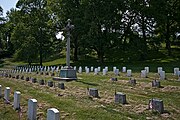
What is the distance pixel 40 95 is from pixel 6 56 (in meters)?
62.0

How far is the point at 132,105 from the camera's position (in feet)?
34.6

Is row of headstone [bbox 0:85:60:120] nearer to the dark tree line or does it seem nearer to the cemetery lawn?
the cemetery lawn

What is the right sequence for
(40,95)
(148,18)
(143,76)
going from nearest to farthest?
(40,95), (143,76), (148,18)

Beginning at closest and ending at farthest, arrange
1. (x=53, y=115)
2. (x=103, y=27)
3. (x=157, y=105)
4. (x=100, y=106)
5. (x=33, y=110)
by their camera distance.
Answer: (x=53, y=115) < (x=33, y=110) < (x=157, y=105) < (x=100, y=106) < (x=103, y=27)

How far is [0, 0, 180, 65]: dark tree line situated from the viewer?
40781mm

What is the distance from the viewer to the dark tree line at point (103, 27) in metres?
40.8

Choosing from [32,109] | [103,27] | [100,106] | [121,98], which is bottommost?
[100,106]

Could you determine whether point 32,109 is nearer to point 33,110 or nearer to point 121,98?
point 33,110

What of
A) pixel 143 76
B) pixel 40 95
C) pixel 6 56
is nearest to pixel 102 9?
pixel 143 76

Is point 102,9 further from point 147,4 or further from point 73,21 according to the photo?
point 147,4

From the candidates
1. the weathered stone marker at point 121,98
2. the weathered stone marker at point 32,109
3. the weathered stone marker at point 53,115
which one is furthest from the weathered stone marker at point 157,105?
the weathered stone marker at point 53,115

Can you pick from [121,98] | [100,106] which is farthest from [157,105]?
[100,106]

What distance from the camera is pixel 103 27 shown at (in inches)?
1661

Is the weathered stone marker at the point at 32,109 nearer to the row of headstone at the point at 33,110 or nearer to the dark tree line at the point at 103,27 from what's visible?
the row of headstone at the point at 33,110
